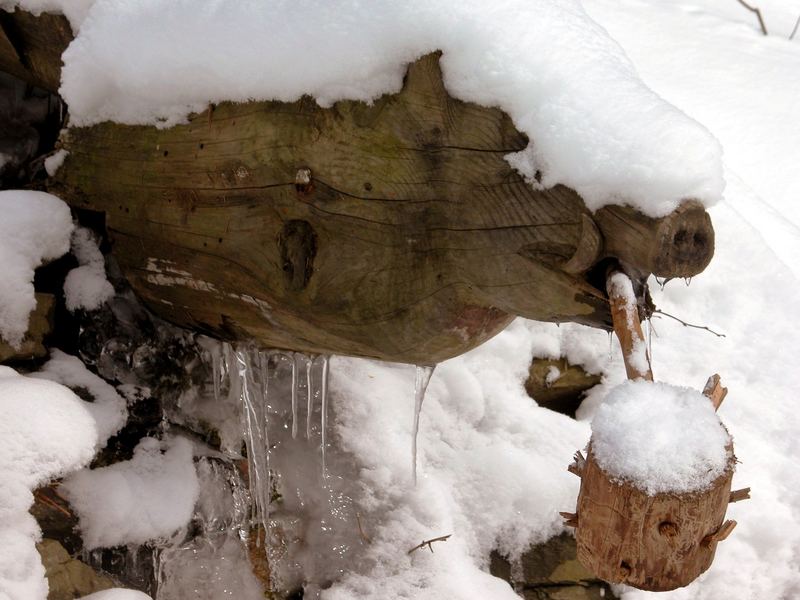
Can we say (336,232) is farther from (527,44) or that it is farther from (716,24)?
(716,24)

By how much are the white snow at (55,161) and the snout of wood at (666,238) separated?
1.59m

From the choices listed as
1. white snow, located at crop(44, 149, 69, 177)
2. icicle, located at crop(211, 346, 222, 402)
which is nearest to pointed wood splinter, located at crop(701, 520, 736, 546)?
icicle, located at crop(211, 346, 222, 402)

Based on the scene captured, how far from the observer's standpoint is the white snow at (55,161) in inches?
92.3

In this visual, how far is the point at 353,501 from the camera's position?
8.60 feet

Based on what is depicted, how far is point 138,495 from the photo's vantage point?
217 cm

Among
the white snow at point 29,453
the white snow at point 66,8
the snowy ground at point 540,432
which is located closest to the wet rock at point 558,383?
the snowy ground at point 540,432

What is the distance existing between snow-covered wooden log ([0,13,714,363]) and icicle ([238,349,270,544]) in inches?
7.1

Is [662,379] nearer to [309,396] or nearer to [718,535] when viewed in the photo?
[309,396]

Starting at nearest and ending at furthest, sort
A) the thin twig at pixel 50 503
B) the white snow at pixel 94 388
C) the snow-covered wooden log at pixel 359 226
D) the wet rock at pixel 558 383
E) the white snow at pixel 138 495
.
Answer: the snow-covered wooden log at pixel 359 226, the thin twig at pixel 50 503, the white snow at pixel 138 495, the white snow at pixel 94 388, the wet rock at pixel 558 383

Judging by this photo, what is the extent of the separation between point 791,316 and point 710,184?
1853 millimetres

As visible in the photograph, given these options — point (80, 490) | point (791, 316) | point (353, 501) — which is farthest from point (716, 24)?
point (80, 490)

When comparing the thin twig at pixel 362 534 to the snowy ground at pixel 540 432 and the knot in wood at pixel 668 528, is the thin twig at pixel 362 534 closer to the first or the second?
the snowy ground at pixel 540 432

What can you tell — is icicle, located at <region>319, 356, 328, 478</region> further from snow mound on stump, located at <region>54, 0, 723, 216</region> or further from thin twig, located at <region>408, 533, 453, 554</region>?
snow mound on stump, located at <region>54, 0, 723, 216</region>

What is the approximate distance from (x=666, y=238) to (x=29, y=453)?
1.39 metres
